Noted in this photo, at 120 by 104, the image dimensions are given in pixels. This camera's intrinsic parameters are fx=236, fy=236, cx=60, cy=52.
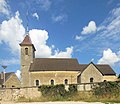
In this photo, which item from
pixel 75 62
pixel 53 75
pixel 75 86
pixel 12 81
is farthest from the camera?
pixel 12 81

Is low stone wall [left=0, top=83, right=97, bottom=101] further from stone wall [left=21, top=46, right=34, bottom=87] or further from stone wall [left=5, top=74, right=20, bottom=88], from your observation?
stone wall [left=5, top=74, right=20, bottom=88]

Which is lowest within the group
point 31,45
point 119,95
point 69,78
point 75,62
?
point 119,95

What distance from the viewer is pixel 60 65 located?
51.6 m

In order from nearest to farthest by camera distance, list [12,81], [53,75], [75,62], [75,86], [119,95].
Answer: [119,95] → [75,86] → [53,75] → [75,62] → [12,81]

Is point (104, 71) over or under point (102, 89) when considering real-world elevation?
over

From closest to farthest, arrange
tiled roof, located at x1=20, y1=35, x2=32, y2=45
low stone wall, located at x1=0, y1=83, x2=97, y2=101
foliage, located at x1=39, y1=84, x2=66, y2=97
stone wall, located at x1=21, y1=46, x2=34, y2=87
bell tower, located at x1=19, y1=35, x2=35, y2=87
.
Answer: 1. foliage, located at x1=39, y1=84, x2=66, y2=97
2. low stone wall, located at x1=0, y1=83, x2=97, y2=101
3. stone wall, located at x1=21, y1=46, x2=34, y2=87
4. bell tower, located at x1=19, y1=35, x2=35, y2=87
5. tiled roof, located at x1=20, y1=35, x2=32, y2=45

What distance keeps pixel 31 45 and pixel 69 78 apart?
11370 mm

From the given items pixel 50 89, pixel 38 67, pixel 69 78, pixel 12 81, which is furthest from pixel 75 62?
pixel 50 89

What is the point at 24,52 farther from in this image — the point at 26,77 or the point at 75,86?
the point at 75,86

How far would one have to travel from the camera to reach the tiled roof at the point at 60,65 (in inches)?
1980

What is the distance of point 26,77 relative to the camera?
5044cm

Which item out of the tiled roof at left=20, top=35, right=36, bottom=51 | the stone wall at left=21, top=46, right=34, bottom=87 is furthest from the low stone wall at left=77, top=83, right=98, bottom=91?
the tiled roof at left=20, top=35, right=36, bottom=51

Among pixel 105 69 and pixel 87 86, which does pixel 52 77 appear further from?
pixel 87 86

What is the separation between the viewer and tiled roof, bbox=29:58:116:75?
165 ft
